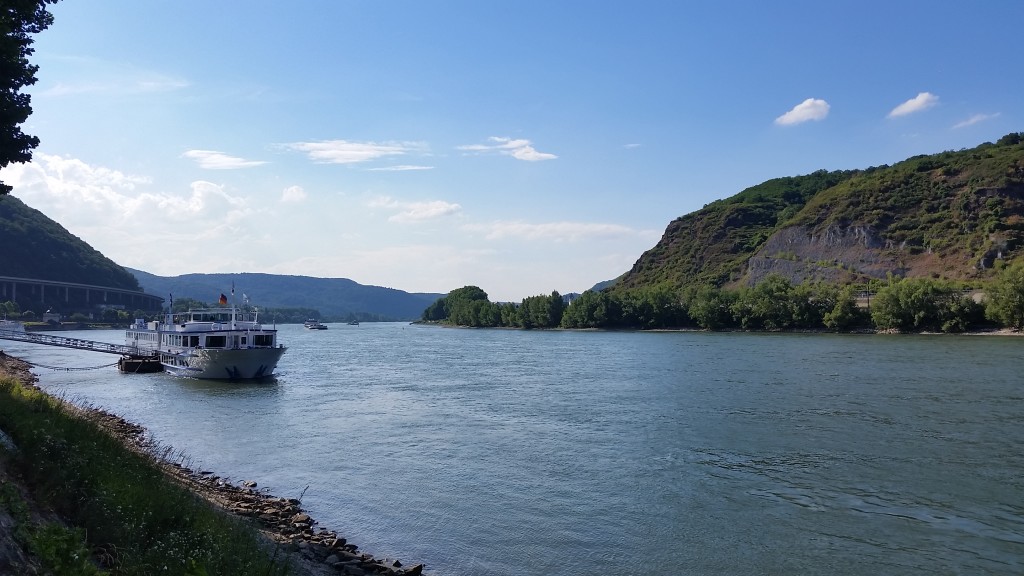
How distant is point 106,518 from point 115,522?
0.15 m

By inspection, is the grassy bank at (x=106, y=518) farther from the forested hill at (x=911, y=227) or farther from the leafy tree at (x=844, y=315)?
the forested hill at (x=911, y=227)

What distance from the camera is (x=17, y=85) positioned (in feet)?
71.4

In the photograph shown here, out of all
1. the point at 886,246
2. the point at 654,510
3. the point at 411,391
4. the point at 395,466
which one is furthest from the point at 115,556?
the point at 886,246

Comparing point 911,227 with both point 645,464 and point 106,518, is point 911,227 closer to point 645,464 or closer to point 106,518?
point 645,464

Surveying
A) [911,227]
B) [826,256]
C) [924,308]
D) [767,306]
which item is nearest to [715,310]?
[767,306]

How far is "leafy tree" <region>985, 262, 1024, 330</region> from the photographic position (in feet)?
299

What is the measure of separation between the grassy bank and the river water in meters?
5.55

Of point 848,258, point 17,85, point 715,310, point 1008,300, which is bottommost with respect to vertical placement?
point 715,310

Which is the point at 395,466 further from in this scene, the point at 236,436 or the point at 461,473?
the point at 236,436

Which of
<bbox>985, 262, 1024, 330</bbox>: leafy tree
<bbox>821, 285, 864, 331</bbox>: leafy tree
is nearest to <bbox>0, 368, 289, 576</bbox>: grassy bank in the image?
<bbox>985, 262, 1024, 330</bbox>: leafy tree

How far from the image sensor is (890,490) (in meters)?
21.6

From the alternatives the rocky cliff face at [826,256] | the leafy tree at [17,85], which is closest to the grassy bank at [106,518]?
the leafy tree at [17,85]

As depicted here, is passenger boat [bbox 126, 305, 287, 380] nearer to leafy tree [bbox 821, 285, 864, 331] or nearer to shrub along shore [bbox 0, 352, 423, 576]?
shrub along shore [bbox 0, 352, 423, 576]

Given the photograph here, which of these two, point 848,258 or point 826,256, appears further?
point 826,256
